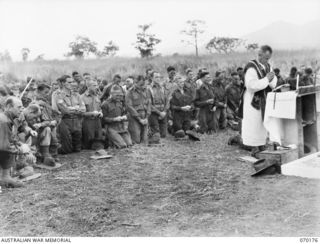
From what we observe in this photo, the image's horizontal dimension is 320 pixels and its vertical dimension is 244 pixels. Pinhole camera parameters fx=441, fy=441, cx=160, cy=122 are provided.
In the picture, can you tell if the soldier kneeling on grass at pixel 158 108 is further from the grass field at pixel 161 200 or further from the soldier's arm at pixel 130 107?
the grass field at pixel 161 200

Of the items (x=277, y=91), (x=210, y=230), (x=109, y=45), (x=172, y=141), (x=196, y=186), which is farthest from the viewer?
(x=109, y=45)

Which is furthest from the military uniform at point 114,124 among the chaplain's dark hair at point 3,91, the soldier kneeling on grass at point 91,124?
the chaplain's dark hair at point 3,91

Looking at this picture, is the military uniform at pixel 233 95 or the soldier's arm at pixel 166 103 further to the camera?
the military uniform at pixel 233 95

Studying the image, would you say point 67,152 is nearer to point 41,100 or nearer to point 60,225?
point 41,100

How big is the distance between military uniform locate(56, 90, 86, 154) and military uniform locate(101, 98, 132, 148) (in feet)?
1.72

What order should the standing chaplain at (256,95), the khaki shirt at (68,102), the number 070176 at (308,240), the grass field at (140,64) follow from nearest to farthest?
the number 070176 at (308,240) → the standing chaplain at (256,95) → the khaki shirt at (68,102) → the grass field at (140,64)

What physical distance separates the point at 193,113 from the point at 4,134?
18.7 feet

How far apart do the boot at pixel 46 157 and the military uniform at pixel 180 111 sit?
3.46 metres

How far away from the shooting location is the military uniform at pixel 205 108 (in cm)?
1034

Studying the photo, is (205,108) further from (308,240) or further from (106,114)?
(308,240)

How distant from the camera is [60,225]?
4.58m

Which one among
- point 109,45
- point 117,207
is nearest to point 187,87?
point 117,207

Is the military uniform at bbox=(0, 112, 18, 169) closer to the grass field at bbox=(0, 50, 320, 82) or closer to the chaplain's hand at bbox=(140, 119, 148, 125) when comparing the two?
the chaplain's hand at bbox=(140, 119, 148, 125)

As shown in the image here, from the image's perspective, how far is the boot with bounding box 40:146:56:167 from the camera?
7152mm
